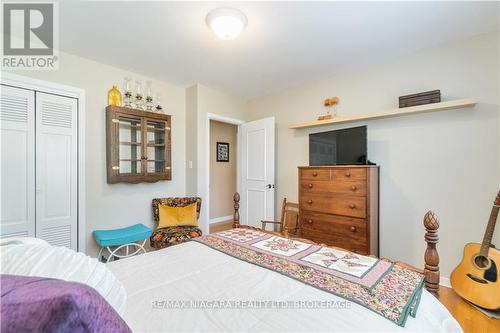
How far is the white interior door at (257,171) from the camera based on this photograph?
12.4ft

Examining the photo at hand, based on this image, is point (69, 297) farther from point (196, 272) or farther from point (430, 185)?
point (430, 185)

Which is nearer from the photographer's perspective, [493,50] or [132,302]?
[132,302]

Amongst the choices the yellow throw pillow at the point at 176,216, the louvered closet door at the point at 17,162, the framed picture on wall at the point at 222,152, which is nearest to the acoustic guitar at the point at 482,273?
the yellow throw pillow at the point at 176,216

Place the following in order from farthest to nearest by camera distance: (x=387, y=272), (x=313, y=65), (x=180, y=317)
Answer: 1. (x=313, y=65)
2. (x=387, y=272)
3. (x=180, y=317)

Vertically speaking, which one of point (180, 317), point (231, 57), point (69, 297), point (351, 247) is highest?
point (231, 57)

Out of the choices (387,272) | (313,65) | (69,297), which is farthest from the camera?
(313,65)

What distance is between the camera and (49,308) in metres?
0.38

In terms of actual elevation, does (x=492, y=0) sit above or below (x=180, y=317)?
above

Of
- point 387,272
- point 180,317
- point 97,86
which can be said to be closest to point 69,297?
point 180,317

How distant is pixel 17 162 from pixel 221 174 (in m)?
3.51

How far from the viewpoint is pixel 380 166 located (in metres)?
2.90

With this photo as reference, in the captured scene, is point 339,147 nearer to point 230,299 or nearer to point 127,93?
point 230,299

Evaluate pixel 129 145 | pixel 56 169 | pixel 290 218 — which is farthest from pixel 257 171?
pixel 56 169

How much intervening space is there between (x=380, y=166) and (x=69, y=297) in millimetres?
3154
